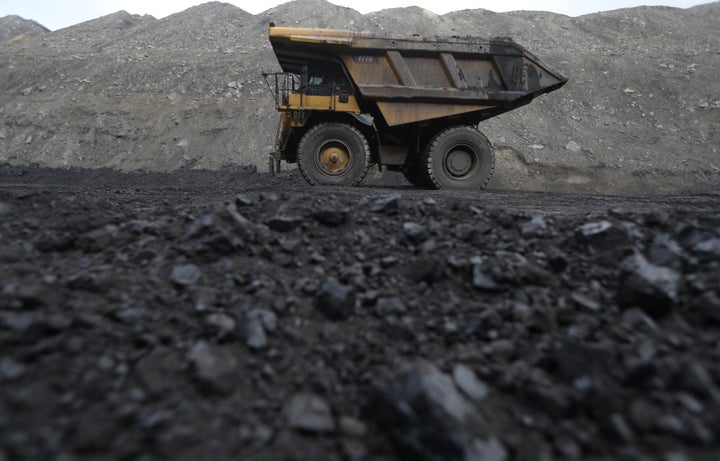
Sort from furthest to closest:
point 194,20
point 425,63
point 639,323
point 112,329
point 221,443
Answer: point 194,20 → point 425,63 → point 639,323 → point 112,329 → point 221,443

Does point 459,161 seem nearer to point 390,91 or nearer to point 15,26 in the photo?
point 390,91

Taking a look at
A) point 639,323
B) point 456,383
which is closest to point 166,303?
point 456,383

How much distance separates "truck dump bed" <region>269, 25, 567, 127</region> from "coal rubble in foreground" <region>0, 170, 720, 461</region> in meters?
4.30

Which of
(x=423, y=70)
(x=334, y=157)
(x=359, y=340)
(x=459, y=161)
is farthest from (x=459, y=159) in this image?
(x=359, y=340)

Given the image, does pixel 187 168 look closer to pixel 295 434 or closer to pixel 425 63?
pixel 425 63

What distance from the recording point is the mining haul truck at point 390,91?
6.48 m

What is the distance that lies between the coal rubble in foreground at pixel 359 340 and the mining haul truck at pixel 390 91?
4.05m

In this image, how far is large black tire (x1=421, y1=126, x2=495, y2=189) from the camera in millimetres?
6809

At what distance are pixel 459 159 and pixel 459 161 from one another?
0.03 m

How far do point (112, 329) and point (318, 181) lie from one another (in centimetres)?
517

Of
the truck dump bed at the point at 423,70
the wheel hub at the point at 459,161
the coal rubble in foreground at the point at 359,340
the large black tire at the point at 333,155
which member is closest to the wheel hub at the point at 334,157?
the large black tire at the point at 333,155

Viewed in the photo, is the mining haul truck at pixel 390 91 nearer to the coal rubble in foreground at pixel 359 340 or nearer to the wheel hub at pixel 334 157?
the wheel hub at pixel 334 157

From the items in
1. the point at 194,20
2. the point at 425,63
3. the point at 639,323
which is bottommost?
the point at 639,323

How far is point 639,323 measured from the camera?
175cm
